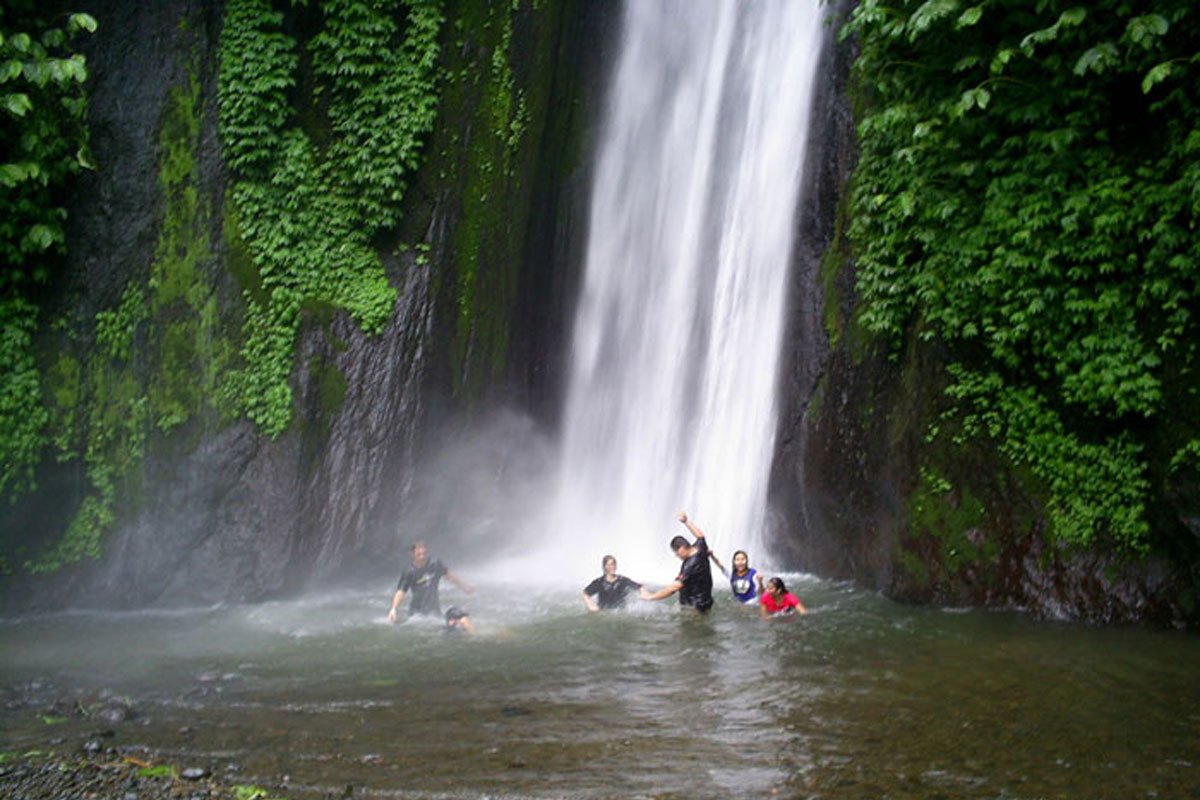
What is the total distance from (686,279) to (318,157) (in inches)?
209

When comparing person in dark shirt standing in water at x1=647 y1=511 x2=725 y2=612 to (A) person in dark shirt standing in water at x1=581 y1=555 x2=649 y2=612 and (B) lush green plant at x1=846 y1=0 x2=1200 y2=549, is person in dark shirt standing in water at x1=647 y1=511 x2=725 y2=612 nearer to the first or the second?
(A) person in dark shirt standing in water at x1=581 y1=555 x2=649 y2=612

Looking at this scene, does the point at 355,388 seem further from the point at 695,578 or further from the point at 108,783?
the point at 108,783

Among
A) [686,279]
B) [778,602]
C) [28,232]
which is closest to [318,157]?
[28,232]

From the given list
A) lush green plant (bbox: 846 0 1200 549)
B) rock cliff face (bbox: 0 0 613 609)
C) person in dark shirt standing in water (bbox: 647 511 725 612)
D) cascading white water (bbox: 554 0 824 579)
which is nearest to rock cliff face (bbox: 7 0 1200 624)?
rock cliff face (bbox: 0 0 613 609)

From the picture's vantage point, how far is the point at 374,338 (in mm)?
12766

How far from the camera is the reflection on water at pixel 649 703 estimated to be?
5.62 m

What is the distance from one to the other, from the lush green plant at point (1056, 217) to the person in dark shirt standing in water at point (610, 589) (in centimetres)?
381

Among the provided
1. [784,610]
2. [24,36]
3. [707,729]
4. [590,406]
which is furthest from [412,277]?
[707,729]

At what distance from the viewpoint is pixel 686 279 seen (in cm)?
1478

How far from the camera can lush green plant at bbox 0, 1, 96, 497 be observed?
11.2 m

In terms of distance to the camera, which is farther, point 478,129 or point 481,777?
point 478,129

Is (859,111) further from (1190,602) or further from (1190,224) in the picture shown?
(1190,602)

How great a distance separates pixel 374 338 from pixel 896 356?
6.24 metres

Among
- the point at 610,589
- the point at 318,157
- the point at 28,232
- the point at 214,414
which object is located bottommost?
the point at 610,589
